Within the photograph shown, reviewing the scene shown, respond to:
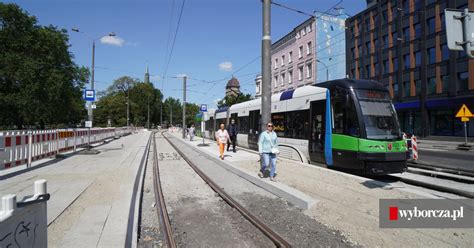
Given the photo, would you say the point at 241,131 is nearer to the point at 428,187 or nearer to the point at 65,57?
the point at 428,187

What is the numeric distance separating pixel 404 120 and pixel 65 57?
42.2 meters

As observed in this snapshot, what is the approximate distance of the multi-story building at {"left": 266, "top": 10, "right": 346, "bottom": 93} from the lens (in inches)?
1705

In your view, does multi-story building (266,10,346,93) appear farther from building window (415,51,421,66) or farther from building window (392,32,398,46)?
building window (415,51,421,66)

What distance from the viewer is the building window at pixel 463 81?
30.3 m

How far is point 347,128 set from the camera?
985 cm

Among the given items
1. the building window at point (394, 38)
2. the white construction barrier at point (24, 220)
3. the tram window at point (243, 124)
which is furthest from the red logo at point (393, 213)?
the building window at point (394, 38)

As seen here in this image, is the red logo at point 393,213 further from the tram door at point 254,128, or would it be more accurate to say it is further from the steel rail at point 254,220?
the tram door at point 254,128

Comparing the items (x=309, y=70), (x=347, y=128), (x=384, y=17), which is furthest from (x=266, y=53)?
(x=309, y=70)

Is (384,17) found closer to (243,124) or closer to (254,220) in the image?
(243,124)

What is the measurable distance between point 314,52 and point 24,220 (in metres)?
43.6

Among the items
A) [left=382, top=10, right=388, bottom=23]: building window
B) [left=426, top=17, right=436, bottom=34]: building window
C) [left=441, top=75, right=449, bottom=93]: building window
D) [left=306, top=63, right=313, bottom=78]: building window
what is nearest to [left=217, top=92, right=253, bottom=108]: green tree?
[left=306, top=63, right=313, bottom=78]: building window

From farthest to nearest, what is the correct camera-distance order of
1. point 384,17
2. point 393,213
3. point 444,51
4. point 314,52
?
point 314,52 < point 384,17 < point 444,51 < point 393,213

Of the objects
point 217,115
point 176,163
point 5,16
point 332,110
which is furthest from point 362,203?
point 5,16

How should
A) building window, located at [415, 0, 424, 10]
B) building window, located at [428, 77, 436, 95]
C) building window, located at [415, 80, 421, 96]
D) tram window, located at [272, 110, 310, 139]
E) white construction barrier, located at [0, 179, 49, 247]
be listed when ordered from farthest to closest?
building window, located at [415, 80, 421, 96], building window, located at [415, 0, 424, 10], building window, located at [428, 77, 436, 95], tram window, located at [272, 110, 310, 139], white construction barrier, located at [0, 179, 49, 247]
